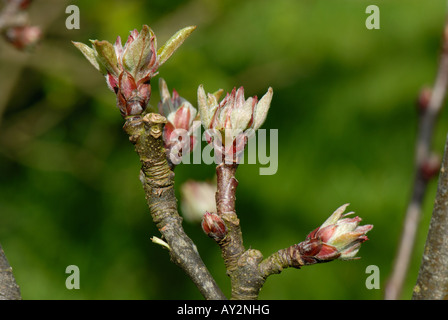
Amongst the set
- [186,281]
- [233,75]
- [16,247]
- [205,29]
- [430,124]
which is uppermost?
[205,29]

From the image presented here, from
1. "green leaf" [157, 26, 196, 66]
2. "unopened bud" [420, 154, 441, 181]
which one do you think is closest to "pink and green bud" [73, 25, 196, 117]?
"green leaf" [157, 26, 196, 66]

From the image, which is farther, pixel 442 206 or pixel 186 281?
pixel 186 281

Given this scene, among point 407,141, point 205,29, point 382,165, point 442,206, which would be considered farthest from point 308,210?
point 442,206

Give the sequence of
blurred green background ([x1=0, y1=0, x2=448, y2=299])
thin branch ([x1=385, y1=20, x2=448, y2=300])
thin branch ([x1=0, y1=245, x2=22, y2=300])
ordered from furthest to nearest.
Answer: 1. blurred green background ([x1=0, y1=0, x2=448, y2=299])
2. thin branch ([x1=385, y1=20, x2=448, y2=300])
3. thin branch ([x1=0, y1=245, x2=22, y2=300])

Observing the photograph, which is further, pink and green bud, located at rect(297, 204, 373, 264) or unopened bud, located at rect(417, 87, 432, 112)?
unopened bud, located at rect(417, 87, 432, 112)

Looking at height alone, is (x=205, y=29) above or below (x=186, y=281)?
above

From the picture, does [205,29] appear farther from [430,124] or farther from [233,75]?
[430,124]

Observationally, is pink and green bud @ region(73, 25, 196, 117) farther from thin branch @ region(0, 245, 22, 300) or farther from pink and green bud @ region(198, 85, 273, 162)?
thin branch @ region(0, 245, 22, 300)

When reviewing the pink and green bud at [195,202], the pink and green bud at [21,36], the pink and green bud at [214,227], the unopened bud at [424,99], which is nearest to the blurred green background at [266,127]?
the pink and green bud at [21,36]
